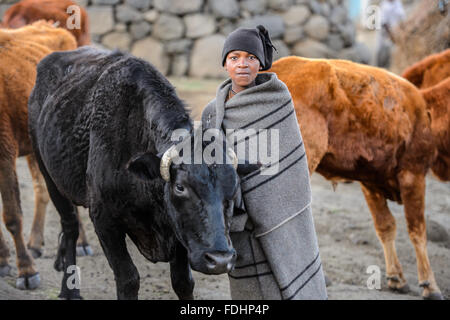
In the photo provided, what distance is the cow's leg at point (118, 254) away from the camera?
366 cm

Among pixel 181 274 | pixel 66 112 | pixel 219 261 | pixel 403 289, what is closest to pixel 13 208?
pixel 66 112

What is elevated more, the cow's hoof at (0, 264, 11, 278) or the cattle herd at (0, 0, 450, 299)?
the cattle herd at (0, 0, 450, 299)

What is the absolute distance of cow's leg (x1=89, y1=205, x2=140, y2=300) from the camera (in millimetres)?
3662

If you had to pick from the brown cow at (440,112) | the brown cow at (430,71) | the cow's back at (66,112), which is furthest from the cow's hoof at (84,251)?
the brown cow at (430,71)

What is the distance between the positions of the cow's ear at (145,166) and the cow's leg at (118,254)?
2.07 ft

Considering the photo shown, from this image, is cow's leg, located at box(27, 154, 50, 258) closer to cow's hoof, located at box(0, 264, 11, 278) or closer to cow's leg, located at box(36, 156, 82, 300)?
cow's hoof, located at box(0, 264, 11, 278)

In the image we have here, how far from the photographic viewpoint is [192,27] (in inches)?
493

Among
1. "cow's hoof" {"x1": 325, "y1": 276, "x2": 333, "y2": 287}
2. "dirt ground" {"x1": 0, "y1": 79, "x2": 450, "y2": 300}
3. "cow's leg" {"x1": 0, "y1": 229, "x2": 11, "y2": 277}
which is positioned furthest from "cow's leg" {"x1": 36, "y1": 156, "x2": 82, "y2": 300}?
"cow's hoof" {"x1": 325, "y1": 276, "x2": 333, "y2": 287}

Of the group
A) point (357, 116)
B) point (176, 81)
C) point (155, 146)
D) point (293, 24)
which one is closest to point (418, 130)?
point (357, 116)

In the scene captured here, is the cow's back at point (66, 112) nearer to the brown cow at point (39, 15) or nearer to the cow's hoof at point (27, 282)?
the cow's hoof at point (27, 282)

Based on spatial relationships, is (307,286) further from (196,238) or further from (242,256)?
(196,238)

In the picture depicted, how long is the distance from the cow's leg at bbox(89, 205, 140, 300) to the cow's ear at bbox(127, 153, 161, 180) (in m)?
0.63

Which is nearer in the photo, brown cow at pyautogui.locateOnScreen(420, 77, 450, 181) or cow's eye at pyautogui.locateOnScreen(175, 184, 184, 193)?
cow's eye at pyautogui.locateOnScreen(175, 184, 184, 193)

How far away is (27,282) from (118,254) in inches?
65.0
